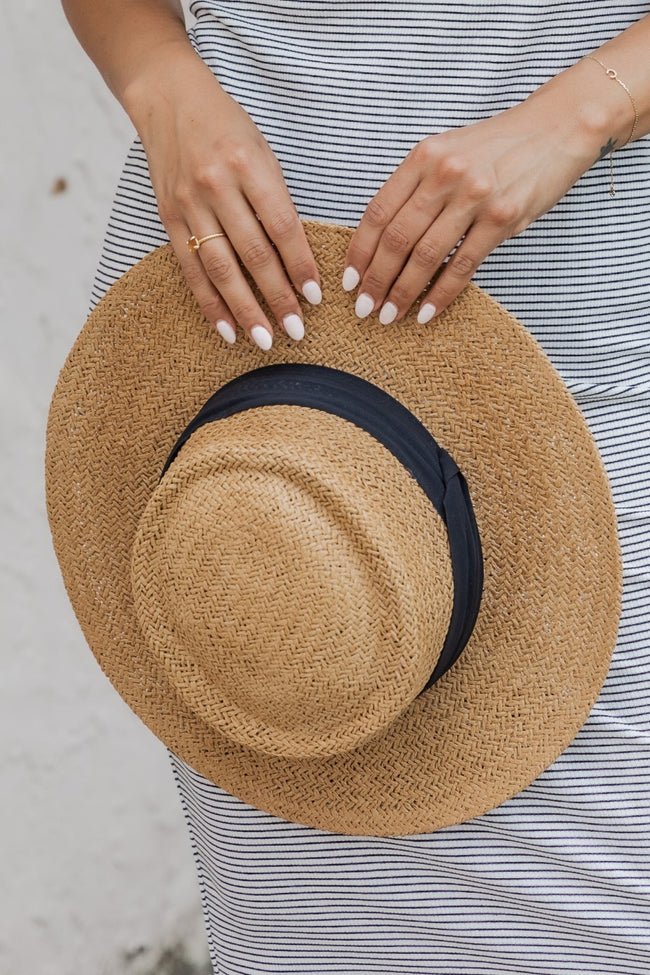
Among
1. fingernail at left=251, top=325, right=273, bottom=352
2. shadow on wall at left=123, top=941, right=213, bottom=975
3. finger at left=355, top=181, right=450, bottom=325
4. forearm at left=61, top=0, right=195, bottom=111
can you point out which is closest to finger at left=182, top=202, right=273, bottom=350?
fingernail at left=251, top=325, right=273, bottom=352

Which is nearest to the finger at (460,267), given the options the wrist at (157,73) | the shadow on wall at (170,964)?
the wrist at (157,73)

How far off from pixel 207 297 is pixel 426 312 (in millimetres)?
186

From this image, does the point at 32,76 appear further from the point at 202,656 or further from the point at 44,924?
the point at 44,924

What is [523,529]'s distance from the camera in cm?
89

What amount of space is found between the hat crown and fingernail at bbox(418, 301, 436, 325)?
10 cm

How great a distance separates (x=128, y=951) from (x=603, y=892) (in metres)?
1.37

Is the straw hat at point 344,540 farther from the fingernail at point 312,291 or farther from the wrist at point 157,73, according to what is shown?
the wrist at point 157,73

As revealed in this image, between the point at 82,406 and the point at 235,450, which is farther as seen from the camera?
the point at 82,406

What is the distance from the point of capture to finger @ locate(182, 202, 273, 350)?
0.89 m

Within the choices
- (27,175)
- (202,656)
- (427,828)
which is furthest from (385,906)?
(27,175)

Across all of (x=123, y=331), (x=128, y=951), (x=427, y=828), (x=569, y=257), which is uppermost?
(x=123, y=331)

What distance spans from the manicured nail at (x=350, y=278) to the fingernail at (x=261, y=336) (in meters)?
0.08

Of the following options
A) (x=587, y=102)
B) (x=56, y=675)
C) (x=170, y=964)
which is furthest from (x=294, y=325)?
(x=170, y=964)

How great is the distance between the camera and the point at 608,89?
0.87 metres
